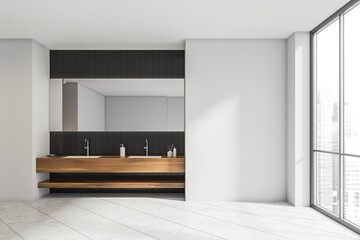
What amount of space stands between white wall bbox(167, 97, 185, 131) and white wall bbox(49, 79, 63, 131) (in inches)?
76.1

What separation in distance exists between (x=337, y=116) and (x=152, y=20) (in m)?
2.68

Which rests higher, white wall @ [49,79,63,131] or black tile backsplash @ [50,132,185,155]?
white wall @ [49,79,63,131]

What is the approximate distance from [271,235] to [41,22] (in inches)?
156

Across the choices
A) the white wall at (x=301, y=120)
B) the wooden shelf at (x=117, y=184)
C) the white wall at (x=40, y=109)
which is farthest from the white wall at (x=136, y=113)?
the white wall at (x=301, y=120)

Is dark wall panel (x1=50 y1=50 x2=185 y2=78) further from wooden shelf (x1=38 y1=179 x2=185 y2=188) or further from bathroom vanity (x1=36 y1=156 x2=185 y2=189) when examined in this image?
wooden shelf (x1=38 y1=179 x2=185 y2=188)

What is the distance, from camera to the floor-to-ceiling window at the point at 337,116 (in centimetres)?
365

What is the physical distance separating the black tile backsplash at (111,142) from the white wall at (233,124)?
2.47 feet

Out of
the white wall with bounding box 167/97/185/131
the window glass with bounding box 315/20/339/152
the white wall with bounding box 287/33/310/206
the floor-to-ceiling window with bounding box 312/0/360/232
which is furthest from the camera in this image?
the white wall with bounding box 167/97/185/131

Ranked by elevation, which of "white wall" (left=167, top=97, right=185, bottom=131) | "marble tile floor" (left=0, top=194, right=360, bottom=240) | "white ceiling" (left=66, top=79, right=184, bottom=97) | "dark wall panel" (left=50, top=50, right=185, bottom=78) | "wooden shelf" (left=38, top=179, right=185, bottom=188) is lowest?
"marble tile floor" (left=0, top=194, right=360, bottom=240)

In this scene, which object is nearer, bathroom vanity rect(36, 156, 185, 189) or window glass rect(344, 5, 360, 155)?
window glass rect(344, 5, 360, 155)

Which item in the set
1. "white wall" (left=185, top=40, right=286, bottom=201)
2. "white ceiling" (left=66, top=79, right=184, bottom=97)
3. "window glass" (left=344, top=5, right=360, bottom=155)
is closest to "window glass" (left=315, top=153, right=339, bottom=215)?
"window glass" (left=344, top=5, right=360, bottom=155)

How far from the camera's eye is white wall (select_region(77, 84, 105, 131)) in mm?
5656

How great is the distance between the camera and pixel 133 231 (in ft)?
12.0

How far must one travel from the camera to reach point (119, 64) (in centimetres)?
568
